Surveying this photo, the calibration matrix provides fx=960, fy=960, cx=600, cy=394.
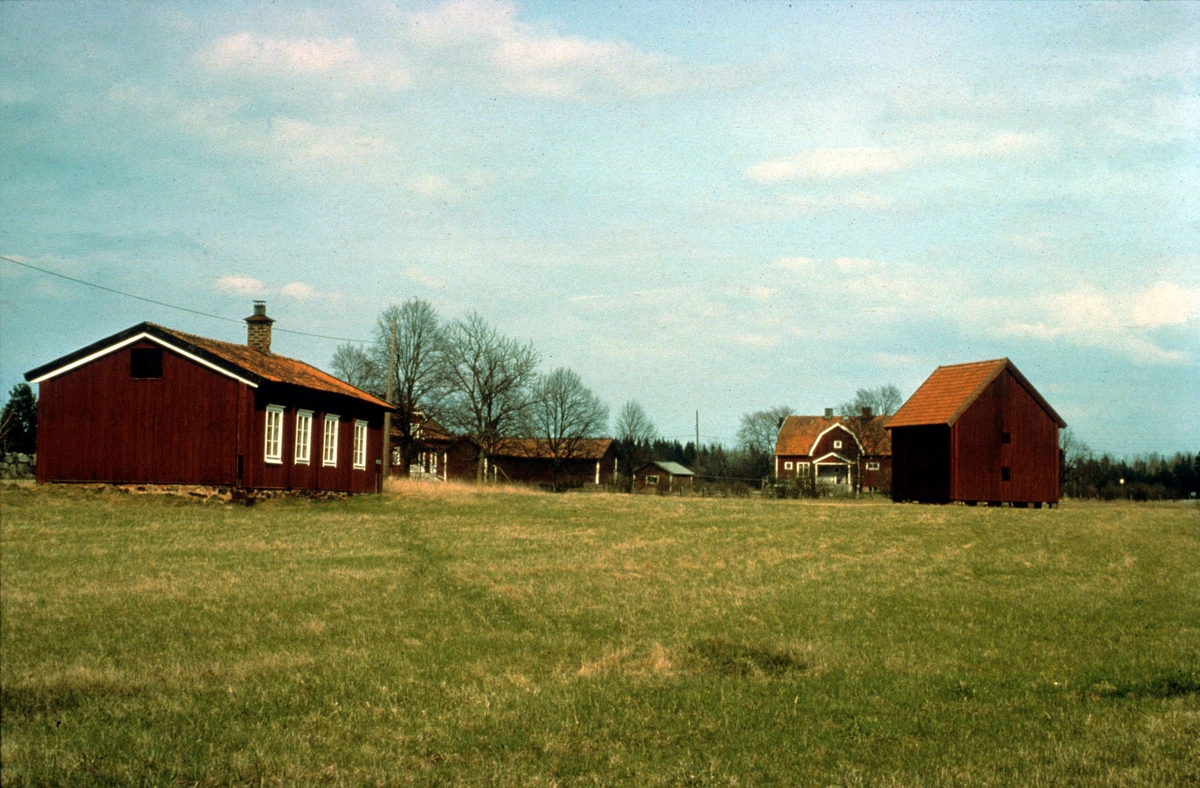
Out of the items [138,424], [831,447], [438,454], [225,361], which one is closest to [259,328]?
[225,361]

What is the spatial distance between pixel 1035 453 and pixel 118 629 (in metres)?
48.6

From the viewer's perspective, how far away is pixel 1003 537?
29.0 metres

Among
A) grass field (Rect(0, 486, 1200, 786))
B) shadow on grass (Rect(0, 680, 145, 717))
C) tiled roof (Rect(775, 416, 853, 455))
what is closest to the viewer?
shadow on grass (Rect(0, 680, 145, 717))

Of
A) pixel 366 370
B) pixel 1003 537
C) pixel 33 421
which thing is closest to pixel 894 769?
pixel 33 421

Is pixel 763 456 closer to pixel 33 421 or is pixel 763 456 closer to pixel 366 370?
pixel 366 370

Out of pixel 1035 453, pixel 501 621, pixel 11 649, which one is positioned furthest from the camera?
pixel 1035 453

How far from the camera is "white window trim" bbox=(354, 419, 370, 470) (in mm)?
39688

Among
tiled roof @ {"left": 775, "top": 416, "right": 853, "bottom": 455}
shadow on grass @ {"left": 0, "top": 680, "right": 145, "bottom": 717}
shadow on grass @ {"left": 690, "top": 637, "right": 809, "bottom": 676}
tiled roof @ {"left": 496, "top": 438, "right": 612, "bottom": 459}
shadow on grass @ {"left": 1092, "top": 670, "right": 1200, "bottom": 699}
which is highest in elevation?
tiled roof @ {"left": 775, "top": 416, "right": 853, "bottom": 455}

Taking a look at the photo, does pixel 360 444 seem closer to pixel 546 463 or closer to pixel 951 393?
pixel 951 393

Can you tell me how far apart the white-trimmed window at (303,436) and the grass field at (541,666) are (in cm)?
1395

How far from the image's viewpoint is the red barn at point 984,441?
4775 cm

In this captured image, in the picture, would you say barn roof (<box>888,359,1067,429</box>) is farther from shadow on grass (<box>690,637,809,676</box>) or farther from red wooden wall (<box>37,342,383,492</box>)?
shadow on grass (<box>690,637,809,676</box>)

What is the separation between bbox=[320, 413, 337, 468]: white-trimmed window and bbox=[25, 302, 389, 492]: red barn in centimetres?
6

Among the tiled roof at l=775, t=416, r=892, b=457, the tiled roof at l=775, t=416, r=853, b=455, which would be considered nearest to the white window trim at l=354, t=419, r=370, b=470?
the tiled roof at l=775, t=416, r=892, b=457
